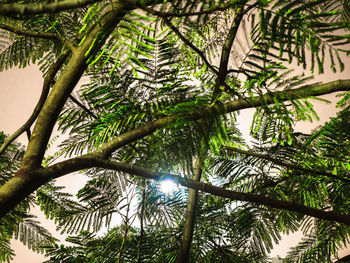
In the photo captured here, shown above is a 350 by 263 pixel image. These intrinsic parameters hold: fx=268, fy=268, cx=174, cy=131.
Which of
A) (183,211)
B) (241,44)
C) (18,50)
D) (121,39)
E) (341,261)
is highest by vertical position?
(18,50)

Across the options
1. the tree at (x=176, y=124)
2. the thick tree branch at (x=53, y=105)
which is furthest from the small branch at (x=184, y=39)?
the thick tree branch at (x=53, y=105)

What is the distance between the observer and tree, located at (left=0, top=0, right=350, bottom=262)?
29 centimetres

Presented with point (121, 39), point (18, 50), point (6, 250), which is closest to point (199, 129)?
point (121, 39)

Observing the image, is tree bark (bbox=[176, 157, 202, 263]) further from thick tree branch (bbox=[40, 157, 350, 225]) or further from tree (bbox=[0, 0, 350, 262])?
thick tree branch (bbox=[40, 157, 350, 225])

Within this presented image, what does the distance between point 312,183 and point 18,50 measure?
2.52 ft

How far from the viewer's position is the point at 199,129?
296mm

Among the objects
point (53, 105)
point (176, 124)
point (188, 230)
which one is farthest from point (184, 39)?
point (188, 230)

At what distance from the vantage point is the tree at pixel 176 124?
0.29 m

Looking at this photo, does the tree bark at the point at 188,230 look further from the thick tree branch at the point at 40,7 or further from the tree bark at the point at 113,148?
the thick tree branch at the point at 40,7

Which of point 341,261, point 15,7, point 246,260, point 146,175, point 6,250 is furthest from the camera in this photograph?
point 6,250

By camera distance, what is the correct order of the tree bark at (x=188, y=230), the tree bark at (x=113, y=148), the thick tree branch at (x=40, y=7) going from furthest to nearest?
the tree bark at (x=188, y=230) < the tree bark at (x=113, y=148) < the thick tree branch at (x=40, y=7)

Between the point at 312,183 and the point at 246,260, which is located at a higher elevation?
the point at 312,183

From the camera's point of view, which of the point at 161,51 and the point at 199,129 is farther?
the point at 161,51

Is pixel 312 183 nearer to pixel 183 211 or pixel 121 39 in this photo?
pixel 183 211
